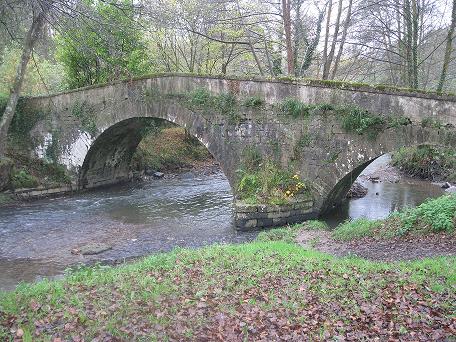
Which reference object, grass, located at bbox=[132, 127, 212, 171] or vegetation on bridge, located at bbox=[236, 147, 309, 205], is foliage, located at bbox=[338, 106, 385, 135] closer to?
vegetation on bridge, located at bbox=[236, 147, 309, 205]

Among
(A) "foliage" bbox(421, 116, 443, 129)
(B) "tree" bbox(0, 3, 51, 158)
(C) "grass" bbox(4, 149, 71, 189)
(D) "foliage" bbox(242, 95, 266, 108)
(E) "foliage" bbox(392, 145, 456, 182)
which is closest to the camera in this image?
(B) "tree" bbox(0, 3, 51, 158)

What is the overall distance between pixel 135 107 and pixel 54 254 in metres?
6.69

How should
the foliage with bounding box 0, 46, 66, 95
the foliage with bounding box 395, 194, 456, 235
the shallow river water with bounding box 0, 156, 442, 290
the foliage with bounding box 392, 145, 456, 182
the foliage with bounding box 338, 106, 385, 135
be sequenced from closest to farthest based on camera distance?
the foliage with bounding box 395, 194, 456, 235 → the shallow river water with bounding box 0, 156, 442, 290 → the foliage with bounding box 338, 106, 385, 135 → the foliage with bounding box 392, 145, 456, 182 → the foliage with bounding box 0, 46, 66, 95

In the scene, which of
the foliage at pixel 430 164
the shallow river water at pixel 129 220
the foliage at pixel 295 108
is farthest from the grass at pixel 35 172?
the foliage at pixel 430 164

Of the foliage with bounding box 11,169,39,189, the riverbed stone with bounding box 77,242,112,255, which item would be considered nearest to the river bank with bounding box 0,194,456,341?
the riverbed stone with bounding box 77,242,112,255

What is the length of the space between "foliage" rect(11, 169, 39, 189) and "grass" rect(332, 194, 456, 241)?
1157cm

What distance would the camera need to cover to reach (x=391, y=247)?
7.89 meters

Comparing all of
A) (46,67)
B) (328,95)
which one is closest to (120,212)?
(328,95)

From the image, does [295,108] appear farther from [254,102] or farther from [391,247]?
[391,247]

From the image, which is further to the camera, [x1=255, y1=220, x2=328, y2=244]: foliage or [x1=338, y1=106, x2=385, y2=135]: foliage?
[x1=338, y1=106, x2=385, y2=135]: foliage

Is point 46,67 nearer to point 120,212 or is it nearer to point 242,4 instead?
point 242,4

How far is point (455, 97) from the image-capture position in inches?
356

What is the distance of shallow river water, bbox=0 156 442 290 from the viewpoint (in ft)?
31.9

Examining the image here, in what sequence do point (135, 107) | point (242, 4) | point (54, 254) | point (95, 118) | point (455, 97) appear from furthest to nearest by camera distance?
point (242, 4)
point (95, 118)
point (135, 107)
point (54, 254)
point (455, 97)
